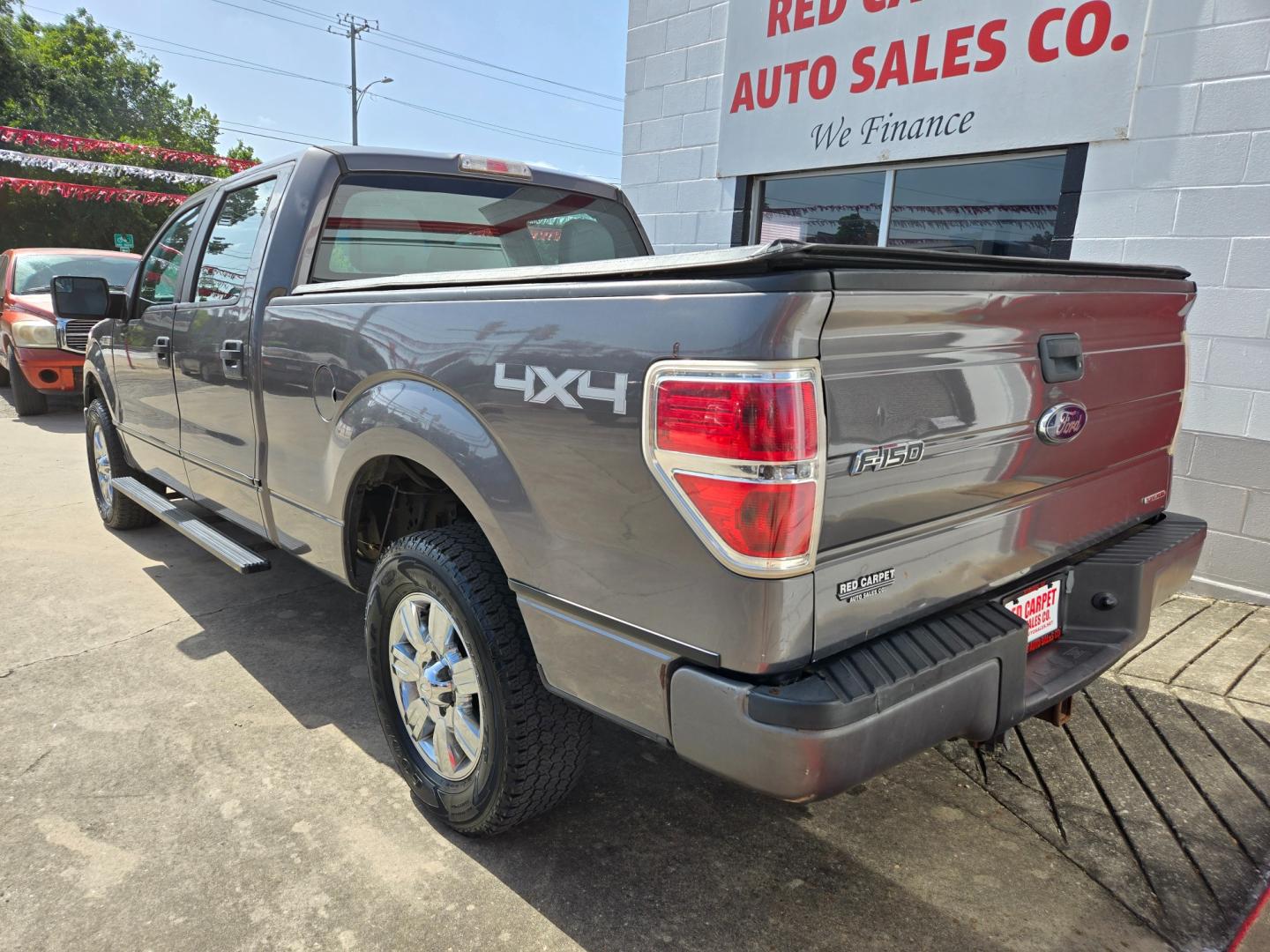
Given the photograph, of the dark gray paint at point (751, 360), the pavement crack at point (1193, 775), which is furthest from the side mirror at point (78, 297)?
the pavement crack at point (1193, 775)

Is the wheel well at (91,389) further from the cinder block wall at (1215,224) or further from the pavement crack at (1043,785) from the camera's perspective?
the cinder block wall at (1215,224)

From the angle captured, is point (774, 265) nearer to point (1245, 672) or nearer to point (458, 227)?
point (458, 227)

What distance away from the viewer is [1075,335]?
2.06 metres

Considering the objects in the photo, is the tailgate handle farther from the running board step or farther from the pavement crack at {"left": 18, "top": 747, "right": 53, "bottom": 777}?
the pavement crack at {"left": 18, "top": 747, "right": 53, "bottom": 777}

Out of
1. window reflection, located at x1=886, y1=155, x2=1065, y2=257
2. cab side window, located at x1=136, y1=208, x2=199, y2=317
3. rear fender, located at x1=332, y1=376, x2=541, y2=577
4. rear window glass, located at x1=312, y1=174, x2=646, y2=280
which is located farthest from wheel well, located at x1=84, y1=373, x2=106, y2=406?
window reflection, located at x1=886, y1=155, x2=1065, y2=257

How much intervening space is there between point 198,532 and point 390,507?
120 centimetres

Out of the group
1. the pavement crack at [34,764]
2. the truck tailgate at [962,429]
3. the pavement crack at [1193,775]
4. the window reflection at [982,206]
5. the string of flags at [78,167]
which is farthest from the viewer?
the string of flags at [78,167]

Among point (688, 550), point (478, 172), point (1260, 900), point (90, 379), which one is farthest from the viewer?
point (90, 379)

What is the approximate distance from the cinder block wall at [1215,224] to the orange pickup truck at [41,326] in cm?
833

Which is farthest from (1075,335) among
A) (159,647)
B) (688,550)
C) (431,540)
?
(159,647)

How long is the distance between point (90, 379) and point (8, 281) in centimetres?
592

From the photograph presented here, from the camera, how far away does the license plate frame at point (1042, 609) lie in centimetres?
215

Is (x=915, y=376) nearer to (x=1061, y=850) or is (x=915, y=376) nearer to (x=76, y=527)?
(x=1061, y=850)

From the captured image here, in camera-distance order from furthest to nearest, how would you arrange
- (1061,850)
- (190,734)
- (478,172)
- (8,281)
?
(8,281) → (478,172) → (190,734) → (1061,850)
